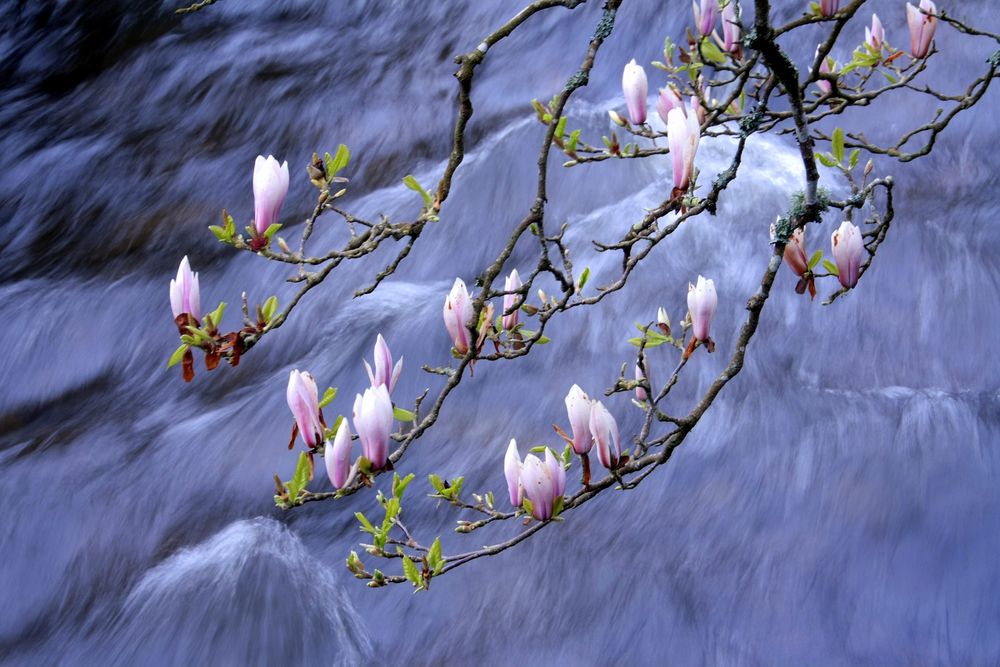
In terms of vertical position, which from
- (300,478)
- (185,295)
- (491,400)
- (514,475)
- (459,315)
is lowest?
(491,400)

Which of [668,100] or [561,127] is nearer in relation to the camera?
[561,127]

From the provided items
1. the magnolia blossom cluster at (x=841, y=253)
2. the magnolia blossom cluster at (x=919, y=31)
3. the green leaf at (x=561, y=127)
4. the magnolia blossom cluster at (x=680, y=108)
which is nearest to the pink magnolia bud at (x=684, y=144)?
the magnolia blossom cluster at (x=680, y=108)

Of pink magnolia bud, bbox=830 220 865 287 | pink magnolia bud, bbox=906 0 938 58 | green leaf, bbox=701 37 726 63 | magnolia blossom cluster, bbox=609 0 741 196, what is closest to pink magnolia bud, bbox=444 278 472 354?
magnolia blossom cluster, bbox=609 0 741 196

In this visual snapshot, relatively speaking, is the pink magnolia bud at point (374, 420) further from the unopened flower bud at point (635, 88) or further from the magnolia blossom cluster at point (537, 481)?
the unopened flower bud at point (635, 88)

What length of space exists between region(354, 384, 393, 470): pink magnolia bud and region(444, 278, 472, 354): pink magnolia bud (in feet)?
0.52

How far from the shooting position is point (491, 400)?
327 centimetres

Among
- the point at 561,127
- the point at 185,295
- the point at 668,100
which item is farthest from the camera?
the point at 668,100

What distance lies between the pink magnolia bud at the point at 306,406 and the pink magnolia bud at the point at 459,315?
20 centimetres

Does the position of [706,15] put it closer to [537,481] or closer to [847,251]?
[847,251]

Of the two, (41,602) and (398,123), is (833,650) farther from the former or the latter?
(398,123)

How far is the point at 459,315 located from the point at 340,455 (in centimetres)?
25

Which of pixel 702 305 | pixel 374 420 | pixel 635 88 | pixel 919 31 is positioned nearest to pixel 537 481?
pixel 374 420

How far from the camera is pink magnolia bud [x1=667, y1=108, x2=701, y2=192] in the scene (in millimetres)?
1346

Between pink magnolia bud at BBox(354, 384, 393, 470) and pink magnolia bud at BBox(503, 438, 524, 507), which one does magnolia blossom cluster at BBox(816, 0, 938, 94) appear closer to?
pink magnolia bud at BBox(503, 438, 524, 507)
